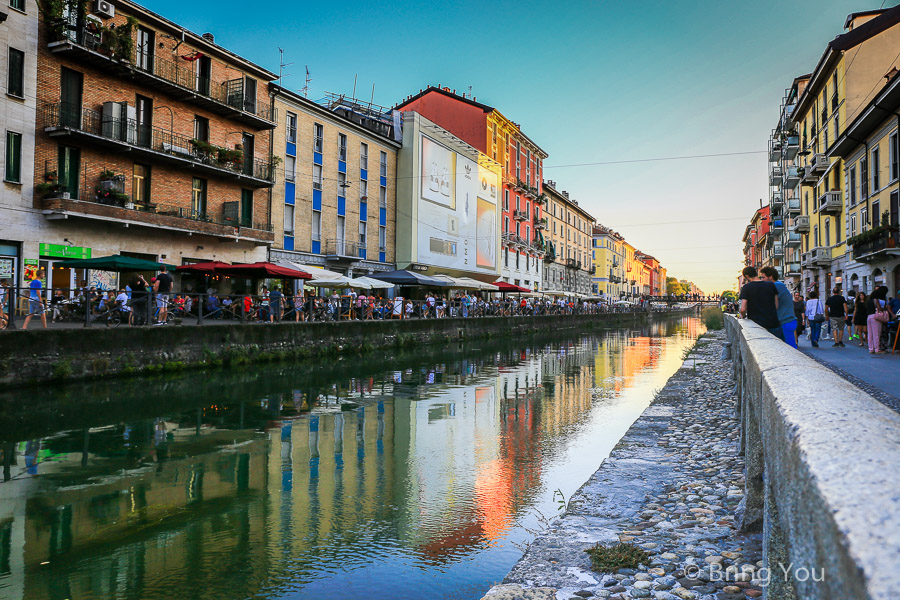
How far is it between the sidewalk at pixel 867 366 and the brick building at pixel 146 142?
21.2 meters

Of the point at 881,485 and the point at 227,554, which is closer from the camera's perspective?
the point at 881,485

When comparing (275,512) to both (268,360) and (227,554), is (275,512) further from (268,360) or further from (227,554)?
(268,360)

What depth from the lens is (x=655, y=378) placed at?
16.3 m

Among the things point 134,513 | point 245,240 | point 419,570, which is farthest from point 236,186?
point 419,570

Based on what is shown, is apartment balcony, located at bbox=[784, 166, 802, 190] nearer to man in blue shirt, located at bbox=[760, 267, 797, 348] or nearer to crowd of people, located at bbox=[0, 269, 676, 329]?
crowd of people, located at bbox=[0, 269, 676, 329]

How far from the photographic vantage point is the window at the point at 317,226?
3059cm

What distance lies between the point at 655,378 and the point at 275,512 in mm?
12892

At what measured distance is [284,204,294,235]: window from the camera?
29.2m

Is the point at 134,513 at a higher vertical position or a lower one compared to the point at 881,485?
lower

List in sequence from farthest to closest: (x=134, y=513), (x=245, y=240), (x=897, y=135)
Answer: (x=245, y=240) < (x=897, y=135) < (x=134, y=513)

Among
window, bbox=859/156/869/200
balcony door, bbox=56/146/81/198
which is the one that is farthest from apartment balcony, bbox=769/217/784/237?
balcony door, bbox=56/146/81/198

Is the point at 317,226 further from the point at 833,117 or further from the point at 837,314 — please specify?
the point at 833,117

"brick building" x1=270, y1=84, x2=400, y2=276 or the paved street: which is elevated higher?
"brick building" x1=270, y1=84, x2=400, y2=276

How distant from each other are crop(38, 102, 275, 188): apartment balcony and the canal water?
11.3 meters
